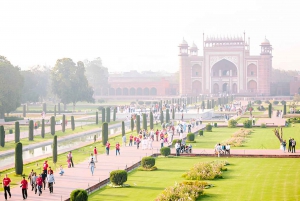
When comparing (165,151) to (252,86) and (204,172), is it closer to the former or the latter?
(204,172)

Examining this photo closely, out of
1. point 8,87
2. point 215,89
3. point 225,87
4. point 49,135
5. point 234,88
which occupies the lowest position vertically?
point 49,135

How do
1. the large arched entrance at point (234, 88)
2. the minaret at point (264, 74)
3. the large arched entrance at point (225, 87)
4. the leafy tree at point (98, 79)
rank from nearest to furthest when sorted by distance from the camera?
the minaret at point (264, 74) < the large arched entrance at point (234, 88) < the large arched entrance at point (225, 87) < the leafy tree at point (98, 79)

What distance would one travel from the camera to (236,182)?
16875 millimetres

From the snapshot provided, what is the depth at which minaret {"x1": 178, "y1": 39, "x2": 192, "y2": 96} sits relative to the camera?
81.2 meters

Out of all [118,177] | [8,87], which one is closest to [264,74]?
[8,87]

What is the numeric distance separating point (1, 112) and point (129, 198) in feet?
93.9

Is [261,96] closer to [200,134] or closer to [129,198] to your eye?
[200,134]

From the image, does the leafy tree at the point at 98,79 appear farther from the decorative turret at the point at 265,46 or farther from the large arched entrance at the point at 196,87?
the decorative turret at the point at 265,46

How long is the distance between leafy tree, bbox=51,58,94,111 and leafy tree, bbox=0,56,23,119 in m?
9.36

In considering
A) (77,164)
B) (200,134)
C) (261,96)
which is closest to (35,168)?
(77,164)

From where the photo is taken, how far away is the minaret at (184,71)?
8125 cm

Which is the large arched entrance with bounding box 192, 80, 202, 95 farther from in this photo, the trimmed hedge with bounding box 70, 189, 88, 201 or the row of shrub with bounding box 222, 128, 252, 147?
the trimmed hedge with bounding box 70, 189, 88, 201

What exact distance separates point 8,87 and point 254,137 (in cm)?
1965

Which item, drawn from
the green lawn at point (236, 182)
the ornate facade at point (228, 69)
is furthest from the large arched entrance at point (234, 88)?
the green lawn at point (236, 182)
